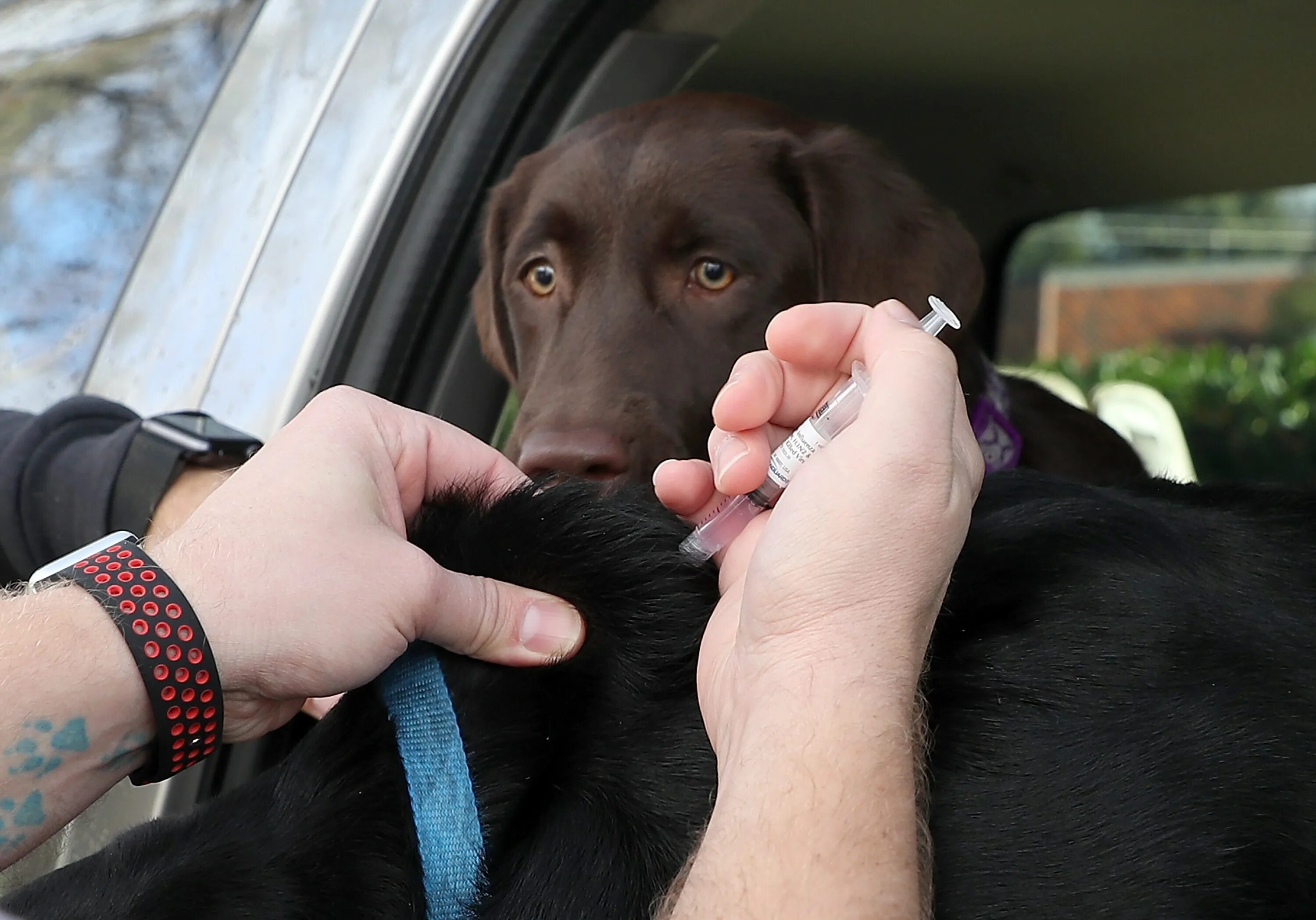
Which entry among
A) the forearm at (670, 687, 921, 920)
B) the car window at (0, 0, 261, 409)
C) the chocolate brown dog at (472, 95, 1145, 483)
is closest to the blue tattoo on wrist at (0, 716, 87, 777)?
the forearm at (670, 687, 921, 920)

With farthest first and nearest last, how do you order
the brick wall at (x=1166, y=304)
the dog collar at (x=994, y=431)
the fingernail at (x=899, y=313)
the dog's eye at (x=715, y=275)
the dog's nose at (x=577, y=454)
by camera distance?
the brick wall at (x=1166, y=304)
the dog's eye at (x=715, y=275)
the dog collar at (x=994, y=431)
the dog's nose at (x=577, y=454)
the fingernail at (x=899, y=313)

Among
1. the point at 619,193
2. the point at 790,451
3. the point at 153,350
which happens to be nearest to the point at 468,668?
the point at 790,451

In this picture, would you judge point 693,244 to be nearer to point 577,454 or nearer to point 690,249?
point 690,249

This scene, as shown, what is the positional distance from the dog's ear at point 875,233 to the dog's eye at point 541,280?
1.61 feet

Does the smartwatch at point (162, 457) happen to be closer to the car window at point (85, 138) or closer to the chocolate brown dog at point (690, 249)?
the car window at point (85, 138)

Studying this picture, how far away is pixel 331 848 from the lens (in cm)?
88

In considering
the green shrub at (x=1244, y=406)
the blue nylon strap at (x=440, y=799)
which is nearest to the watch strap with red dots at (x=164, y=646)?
the blue nylon strap at (x=440, y=799)

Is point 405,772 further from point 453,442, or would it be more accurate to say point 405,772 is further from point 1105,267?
point 1105,267

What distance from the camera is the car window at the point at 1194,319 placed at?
4930 millimetres

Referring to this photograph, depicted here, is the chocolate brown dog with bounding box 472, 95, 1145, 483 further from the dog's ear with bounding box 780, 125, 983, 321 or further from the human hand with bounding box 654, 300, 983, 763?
the human hand with bounding box 654, 300, 983, 763

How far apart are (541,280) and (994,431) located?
0.91 m

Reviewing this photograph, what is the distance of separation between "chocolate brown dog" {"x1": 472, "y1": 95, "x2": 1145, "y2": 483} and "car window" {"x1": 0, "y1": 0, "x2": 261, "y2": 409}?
553mm

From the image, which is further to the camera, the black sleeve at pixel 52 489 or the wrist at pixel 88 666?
the black sleeve at pixel 52 489

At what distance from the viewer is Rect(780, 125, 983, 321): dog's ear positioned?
2.21m
